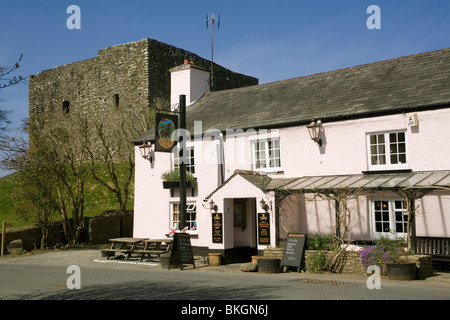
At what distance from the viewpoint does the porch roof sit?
14.6 meters

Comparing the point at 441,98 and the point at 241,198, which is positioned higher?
the point at 441,98

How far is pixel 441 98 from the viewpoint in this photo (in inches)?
620

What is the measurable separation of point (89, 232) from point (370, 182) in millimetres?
15266

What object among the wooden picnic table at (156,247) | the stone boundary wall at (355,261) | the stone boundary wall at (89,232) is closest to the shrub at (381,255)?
the stone boundary wall at (355,261)

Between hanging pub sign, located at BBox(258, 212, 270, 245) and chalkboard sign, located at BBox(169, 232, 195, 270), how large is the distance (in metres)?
2.54

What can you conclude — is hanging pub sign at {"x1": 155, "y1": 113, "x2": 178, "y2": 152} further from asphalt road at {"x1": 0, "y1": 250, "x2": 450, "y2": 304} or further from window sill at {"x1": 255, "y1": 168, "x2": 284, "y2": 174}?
asphalt road at {"x1": 0, "y1": 250, "x2": 450, "y2": 304}

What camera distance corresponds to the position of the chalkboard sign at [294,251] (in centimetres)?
1580

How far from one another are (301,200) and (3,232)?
13347 mm

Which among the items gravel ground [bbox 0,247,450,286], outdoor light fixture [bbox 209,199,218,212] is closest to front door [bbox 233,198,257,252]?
outdoor light fixture [bbox 209,199,218,212]

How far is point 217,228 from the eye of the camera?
19.2m

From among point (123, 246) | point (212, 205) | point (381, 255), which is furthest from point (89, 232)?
point (381, 255)

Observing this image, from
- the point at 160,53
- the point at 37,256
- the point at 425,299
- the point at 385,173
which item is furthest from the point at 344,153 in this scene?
the point at 160,53

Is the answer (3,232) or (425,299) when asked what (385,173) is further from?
(3,232)

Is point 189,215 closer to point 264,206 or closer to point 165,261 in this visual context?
point 165,261
